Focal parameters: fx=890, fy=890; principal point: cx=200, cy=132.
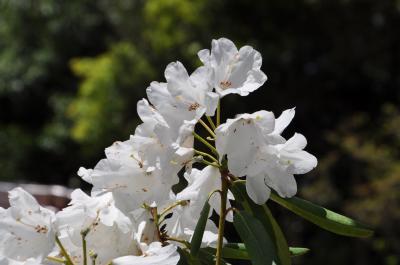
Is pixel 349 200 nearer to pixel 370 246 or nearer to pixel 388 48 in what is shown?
pixel 370 246

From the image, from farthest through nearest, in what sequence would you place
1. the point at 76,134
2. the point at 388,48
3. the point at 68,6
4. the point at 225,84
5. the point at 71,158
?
the point at 68,6
the point at 71,158
the point at 76,134
the point at 388,48
the point at 225,84

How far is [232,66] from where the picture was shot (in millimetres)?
937

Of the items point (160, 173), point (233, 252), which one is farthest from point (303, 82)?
point (160, 173)

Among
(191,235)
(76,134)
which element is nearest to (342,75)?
(76,134)

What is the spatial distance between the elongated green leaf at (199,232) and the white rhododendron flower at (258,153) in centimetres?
5

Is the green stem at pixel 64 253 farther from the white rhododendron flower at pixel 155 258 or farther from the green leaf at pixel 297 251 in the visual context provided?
the green leaf at pixel 297 251

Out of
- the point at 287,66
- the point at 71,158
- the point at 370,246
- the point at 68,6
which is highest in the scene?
the point at 68,6

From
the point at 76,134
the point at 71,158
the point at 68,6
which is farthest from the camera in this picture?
the point at 68,6

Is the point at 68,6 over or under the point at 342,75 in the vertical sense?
over

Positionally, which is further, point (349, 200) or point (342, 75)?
point (342, 75)

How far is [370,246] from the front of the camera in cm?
855

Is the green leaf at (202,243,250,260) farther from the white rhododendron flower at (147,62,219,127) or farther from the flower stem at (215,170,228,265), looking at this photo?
the white rhododendron flower at (147,62,219,127)

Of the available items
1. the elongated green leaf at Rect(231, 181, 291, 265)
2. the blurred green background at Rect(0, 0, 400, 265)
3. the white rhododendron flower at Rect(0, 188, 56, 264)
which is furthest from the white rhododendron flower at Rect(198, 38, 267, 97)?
the blurred green background at Rect(0, 0, 400, 265)

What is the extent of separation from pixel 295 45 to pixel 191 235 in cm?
893
